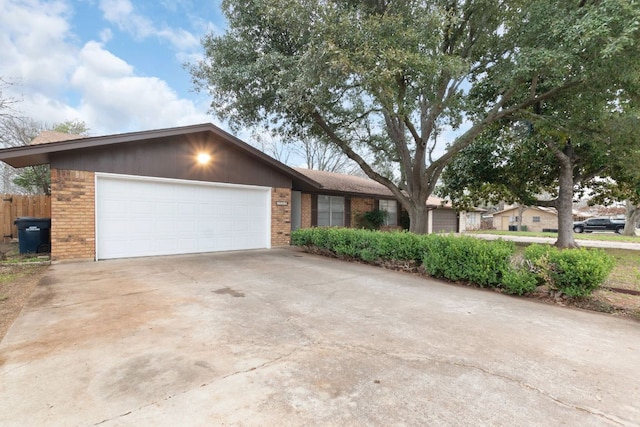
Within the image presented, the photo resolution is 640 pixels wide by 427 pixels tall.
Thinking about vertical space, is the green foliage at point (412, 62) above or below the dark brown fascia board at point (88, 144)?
above

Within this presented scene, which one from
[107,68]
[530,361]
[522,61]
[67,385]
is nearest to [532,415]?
[530,361]

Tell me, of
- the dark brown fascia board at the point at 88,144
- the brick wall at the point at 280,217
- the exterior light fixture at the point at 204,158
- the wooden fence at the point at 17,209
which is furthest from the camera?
the brick wall at the point at 280,217

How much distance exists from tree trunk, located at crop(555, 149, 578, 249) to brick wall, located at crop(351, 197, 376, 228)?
763 cm

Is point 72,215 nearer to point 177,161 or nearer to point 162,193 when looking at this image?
point 162,193

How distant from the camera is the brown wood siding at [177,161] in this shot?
25.1ft

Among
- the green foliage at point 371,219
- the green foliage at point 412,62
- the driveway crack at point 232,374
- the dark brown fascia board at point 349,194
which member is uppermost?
the green foliage at point 412,62

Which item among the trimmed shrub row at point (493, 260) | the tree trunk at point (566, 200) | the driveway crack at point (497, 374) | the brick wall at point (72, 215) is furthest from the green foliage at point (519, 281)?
the brick wall at point (72, 215)

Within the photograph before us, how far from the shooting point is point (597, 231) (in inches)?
1246

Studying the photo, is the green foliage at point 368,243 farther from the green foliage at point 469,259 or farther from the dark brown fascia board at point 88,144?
the dark brown fascia board at point 88,144

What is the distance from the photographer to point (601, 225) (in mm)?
30828

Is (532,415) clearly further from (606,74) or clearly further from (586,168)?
(586,168)

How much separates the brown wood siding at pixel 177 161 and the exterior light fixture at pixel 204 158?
0.10 meters

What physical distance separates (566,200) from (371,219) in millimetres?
7678

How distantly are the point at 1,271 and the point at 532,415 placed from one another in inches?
358
